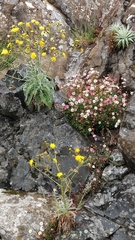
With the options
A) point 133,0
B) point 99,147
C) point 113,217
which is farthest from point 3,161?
point 133,0

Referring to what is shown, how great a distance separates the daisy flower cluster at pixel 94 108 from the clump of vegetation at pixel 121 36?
1.23 m

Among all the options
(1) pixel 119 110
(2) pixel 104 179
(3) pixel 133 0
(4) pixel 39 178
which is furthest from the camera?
(3) pixel 133 0

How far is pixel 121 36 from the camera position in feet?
23.0

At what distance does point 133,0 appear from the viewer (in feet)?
25.2

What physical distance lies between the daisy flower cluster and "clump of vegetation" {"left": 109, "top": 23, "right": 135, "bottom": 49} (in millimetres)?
1230

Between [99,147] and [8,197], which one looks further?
[99,147]

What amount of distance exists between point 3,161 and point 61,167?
3.59 ft

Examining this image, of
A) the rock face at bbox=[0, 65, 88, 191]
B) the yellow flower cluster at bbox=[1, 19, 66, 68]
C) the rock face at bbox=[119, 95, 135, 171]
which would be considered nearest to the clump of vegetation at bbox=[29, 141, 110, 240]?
the rock face at bbox=[0, 65, 88, 191]

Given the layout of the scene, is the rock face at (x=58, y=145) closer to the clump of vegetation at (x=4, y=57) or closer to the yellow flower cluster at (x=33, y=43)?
the clump of vegetation at (x=4, y=57)

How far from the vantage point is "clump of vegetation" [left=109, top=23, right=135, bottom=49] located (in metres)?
6.98

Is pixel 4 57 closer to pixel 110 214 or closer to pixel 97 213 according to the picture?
pixel 97 213

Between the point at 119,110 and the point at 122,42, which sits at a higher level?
the point at 122,42

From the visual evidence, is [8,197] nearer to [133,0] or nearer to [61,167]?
[61,167]

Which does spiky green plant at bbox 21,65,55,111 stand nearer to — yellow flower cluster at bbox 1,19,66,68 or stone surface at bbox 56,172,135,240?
yellow flower cluster at bbox 1,19,66,68
